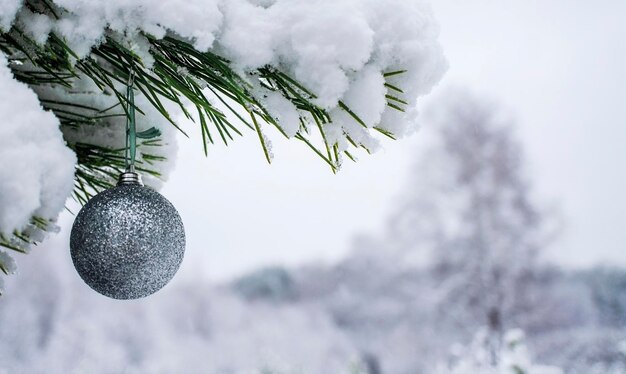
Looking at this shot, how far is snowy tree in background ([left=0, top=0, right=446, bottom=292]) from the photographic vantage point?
53 cm

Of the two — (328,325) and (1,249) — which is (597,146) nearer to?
(328,325)

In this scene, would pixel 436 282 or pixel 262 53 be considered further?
pixel 436 282

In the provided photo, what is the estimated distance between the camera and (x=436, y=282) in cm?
702

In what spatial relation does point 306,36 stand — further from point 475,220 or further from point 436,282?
point 436,282

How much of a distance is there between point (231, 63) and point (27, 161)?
24cm

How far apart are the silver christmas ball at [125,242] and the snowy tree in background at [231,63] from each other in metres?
0.06

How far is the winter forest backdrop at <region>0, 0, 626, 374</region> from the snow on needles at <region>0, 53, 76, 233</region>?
2548 mm

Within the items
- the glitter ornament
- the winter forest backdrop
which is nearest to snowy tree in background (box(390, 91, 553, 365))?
the winter forest backdrop

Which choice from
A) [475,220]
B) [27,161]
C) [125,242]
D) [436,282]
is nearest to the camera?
[27,161]

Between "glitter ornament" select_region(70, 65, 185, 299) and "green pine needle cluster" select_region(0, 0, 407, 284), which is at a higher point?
"green pine needle cluster" select_region(0, 0, 407, 284)

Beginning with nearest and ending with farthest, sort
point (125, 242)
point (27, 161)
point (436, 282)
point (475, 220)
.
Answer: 1. point (27, 161)
2. point (125, 242)
3. point (475, 220)
4. point (436, 282)

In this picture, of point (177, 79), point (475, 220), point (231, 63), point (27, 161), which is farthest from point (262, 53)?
point (475, 220)

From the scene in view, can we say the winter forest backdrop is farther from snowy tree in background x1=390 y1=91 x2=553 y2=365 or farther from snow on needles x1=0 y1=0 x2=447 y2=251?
snow on needles x1=0 y1=0 x2=447 y2=251

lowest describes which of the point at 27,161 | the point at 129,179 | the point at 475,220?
the point at 27,161
